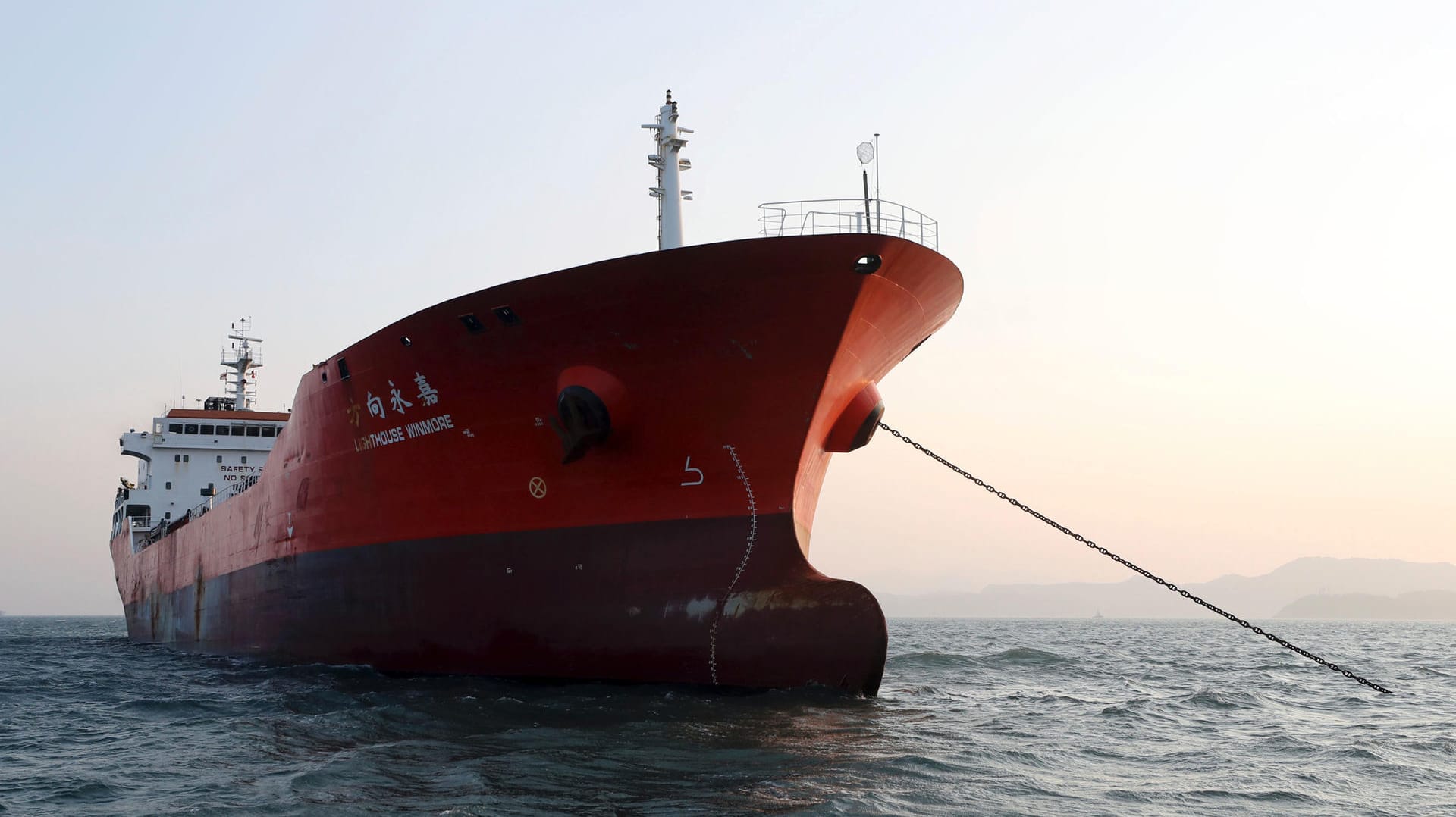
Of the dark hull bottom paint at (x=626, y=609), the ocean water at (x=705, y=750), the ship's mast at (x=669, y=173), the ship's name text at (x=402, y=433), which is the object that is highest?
the ship's mast at (x=669, y=173)

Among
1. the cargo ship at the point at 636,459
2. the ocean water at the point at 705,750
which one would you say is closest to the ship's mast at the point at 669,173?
the cargo ship at the point at 636,459

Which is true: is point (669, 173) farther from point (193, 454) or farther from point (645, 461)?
point (193, 454)

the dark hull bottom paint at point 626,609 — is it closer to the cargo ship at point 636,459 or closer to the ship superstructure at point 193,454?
the cargo ship at point 636,459

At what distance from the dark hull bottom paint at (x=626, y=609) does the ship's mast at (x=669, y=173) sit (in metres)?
4.46

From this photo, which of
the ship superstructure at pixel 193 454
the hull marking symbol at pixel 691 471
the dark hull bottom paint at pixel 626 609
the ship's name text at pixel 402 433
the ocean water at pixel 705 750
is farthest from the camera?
the ship superstructure at pixel 193 454

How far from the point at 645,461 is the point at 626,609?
1496 millimetres

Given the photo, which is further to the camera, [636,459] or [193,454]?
[193,454]

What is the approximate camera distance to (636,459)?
10.6 meters

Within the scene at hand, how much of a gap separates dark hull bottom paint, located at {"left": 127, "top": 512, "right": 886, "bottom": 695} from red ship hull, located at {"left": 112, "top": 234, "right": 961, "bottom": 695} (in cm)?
2

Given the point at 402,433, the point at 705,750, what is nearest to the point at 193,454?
the point at 402,433

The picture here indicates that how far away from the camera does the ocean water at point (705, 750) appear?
21.6ft

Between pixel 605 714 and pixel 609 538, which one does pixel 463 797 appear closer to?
pixel 605 714

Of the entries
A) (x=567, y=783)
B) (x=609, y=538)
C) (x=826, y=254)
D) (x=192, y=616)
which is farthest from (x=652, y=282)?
(x=192, y=616)

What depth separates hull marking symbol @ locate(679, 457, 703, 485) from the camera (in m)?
10.5
